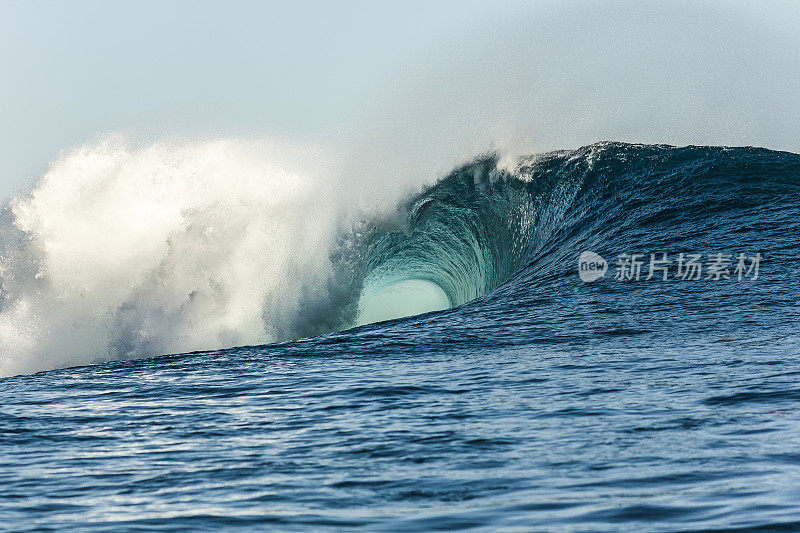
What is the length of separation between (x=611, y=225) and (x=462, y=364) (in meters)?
6.58

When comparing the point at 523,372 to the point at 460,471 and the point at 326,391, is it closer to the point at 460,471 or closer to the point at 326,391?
the point at 326,391

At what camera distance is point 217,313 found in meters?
15.3

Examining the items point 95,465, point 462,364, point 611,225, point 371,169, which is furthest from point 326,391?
point 371,169
